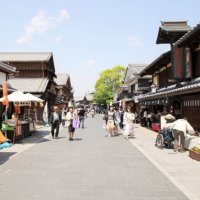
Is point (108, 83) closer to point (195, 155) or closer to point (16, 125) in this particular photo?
point (16, 125)

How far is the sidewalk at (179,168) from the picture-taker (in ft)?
26.0

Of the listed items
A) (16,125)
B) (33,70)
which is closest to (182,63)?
(16,125)

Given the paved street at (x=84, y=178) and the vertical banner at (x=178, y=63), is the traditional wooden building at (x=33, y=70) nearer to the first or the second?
the vertical banner at (x=178, y=63)

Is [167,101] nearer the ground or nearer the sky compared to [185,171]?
nearer the sky

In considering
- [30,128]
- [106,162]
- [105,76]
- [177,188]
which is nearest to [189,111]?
[106,162]

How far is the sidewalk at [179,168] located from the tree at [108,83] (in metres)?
73.2

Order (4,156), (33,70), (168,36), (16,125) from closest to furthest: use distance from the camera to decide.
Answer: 1. (4,156)
2. (16,125)
3. (168,36)
4. (33,70)

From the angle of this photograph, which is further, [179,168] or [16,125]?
[16,125]

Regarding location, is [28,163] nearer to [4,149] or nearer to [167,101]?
[4,149]

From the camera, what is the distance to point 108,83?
299 ft

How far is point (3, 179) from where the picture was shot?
893 cm

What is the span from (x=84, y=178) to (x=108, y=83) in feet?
270

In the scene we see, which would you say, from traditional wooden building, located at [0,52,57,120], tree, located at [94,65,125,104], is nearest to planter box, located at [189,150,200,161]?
traditional wooden building, located at [0,52,57,120]

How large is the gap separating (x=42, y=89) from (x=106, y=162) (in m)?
27.5
